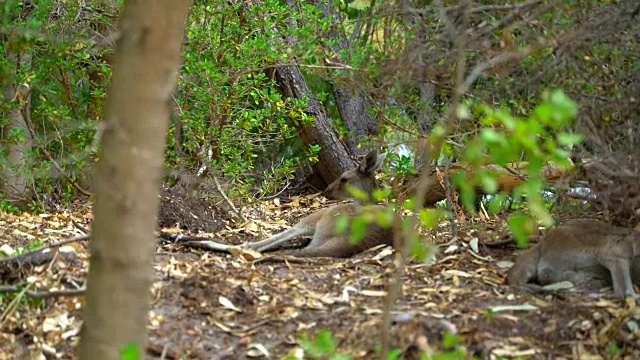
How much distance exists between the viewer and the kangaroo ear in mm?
7775

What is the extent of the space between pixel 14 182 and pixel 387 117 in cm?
417

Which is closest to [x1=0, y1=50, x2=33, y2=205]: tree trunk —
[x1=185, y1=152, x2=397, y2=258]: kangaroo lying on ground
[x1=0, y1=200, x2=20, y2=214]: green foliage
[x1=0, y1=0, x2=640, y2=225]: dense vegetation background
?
[x1=0, y1=0, x2=640, y2=225]: dense vegetation background

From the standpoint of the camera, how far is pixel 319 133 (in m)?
10.6

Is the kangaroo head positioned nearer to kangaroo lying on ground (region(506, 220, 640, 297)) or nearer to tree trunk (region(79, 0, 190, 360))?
kangaroo lying on ground (region(506, 220, 640, 297))

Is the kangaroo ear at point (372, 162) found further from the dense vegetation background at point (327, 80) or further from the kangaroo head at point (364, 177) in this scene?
the dense vegetation background at point (327, 80)

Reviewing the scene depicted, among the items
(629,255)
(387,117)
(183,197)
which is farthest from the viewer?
(183,197)

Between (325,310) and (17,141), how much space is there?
4637 millimetres

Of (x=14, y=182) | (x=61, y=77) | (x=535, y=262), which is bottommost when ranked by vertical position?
(x=14, y=182)

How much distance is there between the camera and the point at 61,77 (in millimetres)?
9000

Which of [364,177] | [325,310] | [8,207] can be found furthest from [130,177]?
[8,207]

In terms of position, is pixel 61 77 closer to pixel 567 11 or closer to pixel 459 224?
pixel 459 224

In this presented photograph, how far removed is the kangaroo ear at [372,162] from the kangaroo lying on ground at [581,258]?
230cm

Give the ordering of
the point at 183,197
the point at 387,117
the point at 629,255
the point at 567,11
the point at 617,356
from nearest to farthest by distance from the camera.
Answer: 1. the point at 617,356
2. the point at 567,11
3. the point at 629,255
4. the point at 387,117
5. the point at 183,197

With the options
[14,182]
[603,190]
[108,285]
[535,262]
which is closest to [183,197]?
[14,182]
